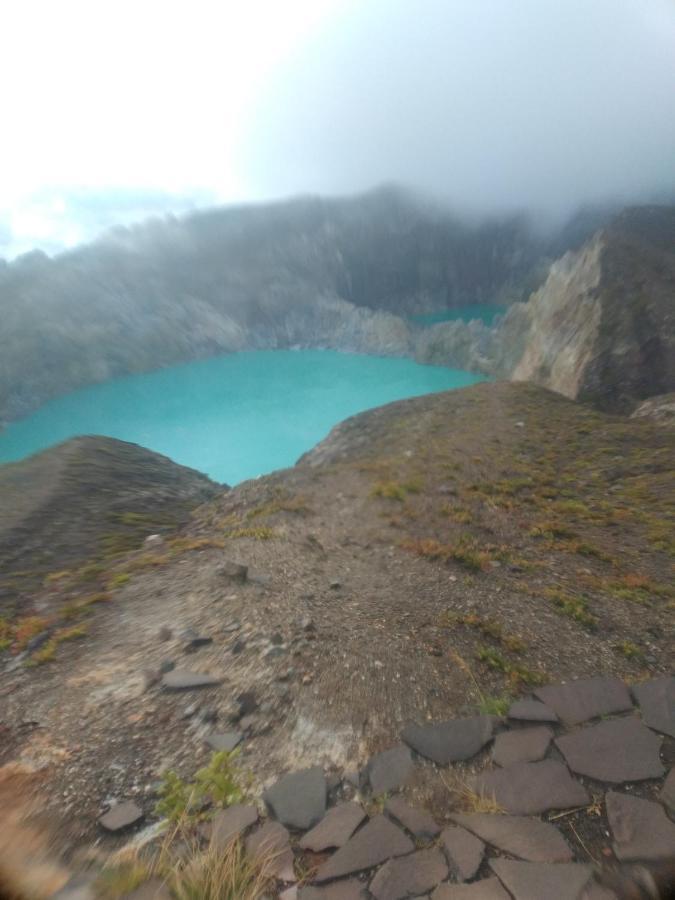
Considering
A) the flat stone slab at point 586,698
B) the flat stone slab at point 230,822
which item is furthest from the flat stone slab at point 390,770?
the flat stone slab at point 586,698

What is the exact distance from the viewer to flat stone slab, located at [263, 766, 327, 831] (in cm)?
406

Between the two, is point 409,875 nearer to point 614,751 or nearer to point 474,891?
point 474,891

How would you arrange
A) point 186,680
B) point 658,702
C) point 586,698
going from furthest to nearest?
point 186,680 → point 586,698 → point 658,702

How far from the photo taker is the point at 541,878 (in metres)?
3.26

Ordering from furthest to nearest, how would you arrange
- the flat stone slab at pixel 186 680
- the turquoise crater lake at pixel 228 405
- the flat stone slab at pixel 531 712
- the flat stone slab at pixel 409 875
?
1. the turquoise crater lake at pixel 228 405
2. the flat stone slab at pixel 186 680
3. the flat stone slab at pixel 531 712
4. the flat stone slab at pixel 409 875

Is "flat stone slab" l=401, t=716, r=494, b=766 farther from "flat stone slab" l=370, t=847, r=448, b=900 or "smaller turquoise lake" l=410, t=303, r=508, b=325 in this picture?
"smaller turquoise lake" l=410, t=303, r=508, b=325

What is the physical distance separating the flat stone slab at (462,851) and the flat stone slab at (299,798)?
3.40ft

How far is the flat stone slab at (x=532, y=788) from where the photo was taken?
3.87 metres

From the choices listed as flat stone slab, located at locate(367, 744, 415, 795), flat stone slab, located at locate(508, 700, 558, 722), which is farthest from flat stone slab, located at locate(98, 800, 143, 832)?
flat stone slab, located at locate(508, 700, 558, 722)

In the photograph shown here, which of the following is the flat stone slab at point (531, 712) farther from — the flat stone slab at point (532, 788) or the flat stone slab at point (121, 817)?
the flat stone slab at point (121, 817)

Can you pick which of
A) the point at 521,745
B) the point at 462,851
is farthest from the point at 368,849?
the point at 521,745

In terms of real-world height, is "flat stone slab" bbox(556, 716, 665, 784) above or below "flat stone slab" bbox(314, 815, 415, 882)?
below

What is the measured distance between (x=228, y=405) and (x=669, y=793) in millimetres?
100328

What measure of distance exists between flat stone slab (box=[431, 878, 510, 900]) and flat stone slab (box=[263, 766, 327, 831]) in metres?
1.15
